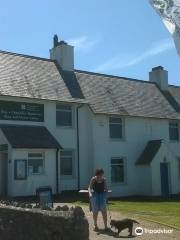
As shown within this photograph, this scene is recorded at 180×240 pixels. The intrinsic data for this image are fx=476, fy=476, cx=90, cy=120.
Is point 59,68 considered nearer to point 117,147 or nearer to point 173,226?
point 117,147

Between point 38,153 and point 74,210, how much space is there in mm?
16230

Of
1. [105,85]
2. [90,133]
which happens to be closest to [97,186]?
[90,133]

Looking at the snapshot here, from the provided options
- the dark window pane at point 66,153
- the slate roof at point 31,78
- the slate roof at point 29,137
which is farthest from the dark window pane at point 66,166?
the slate roof at point 31,78

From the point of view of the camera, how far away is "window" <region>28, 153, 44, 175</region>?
25544 millimetres

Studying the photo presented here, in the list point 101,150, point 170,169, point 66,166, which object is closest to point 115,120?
point 101,150

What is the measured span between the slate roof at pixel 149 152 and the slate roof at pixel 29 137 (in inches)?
273

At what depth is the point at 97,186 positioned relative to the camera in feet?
41.8

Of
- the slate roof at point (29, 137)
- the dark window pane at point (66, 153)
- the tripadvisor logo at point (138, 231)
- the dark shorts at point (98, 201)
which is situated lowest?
the tripadvisor logo at point (138, 231)

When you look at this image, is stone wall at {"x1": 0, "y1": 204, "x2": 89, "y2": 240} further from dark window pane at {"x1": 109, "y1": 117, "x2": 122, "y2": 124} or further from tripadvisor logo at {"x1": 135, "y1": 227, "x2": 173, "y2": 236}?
dark window pane at {"x1": 109, "y1": 117, "x2": 122, "y2": 124}

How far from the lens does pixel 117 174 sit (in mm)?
30703

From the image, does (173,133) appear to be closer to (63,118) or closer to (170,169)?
(170,169)

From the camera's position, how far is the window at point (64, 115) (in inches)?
1116

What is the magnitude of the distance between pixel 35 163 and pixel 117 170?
22.7ft

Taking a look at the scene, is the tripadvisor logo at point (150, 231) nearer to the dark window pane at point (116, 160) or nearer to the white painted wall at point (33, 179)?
the white painted wall at point (33, 179)
